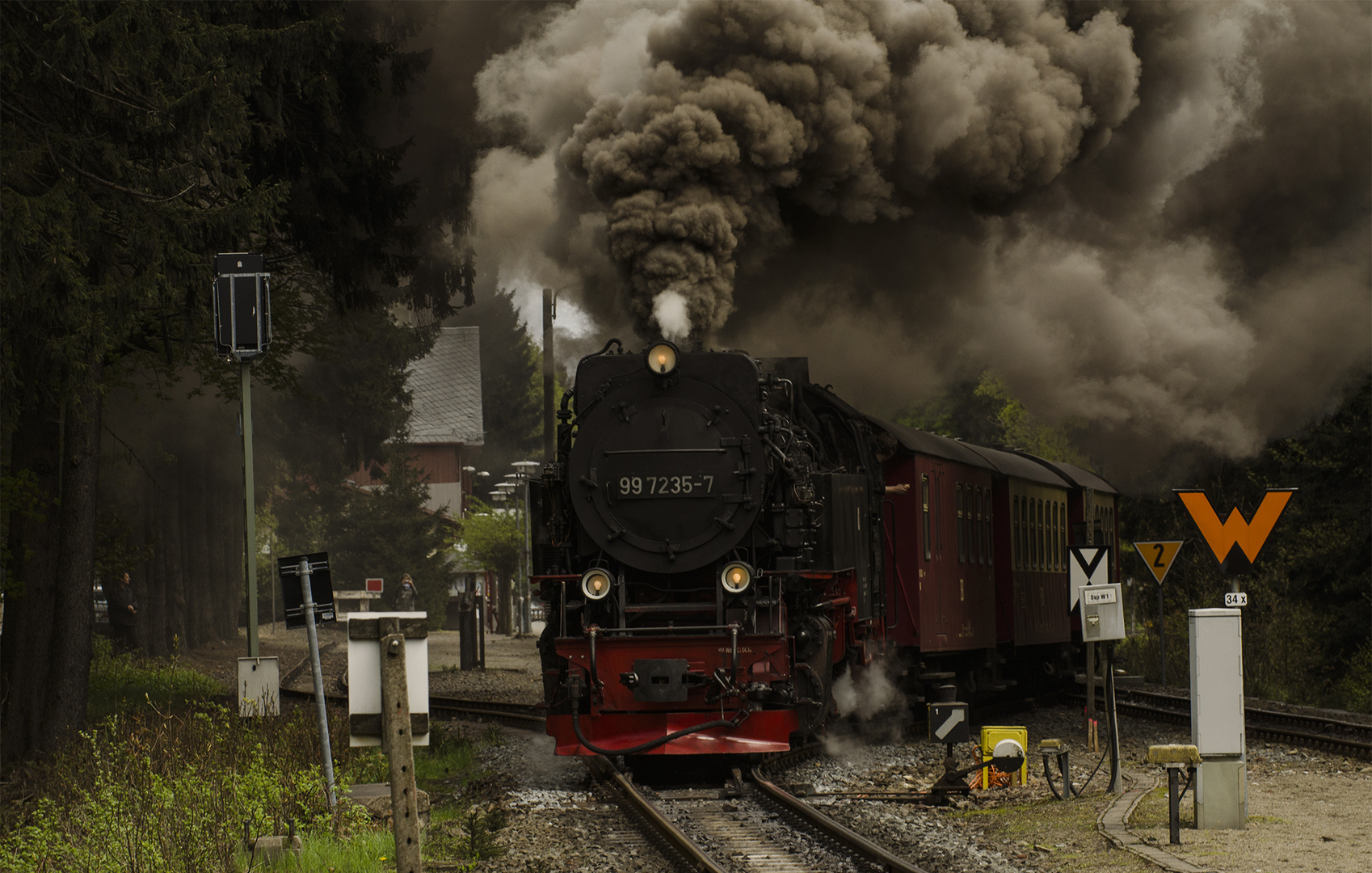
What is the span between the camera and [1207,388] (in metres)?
14.9

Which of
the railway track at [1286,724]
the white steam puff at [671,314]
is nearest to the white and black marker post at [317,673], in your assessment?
the white steam puff at [671,314]

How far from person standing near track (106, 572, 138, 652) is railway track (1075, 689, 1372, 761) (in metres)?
16.3

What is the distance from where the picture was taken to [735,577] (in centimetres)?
998

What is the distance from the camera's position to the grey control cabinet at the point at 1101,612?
9.66 metres

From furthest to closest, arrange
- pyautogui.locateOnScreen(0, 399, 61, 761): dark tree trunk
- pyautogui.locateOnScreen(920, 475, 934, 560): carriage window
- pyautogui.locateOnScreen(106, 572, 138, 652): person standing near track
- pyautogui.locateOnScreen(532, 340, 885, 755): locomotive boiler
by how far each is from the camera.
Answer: pyautogui.locateOnScreen(106, 572, 138, 652): person standing near track
pyautogui.locateOnScreen(0, 399, 61, 761): dark tree trunk
pyautogui.locateOnScreen(920, 475, 934, 560): carriage window
pyautogui.locateOnScreen(532, 340, 885, 755): locomotive boiler

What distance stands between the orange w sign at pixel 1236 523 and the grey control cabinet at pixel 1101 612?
0.89 m

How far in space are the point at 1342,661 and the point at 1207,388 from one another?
8960mm

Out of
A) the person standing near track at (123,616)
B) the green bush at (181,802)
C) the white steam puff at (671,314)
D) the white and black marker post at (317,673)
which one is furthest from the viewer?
the person standing near track at (123,616)

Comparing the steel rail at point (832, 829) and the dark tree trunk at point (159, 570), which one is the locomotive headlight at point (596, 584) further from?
the dark tree trunk at point (159, 570)

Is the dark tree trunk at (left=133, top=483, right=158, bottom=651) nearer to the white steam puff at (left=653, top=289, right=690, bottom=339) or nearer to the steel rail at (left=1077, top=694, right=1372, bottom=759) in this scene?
the white steam puff at (left=653, top=289, right=690, bottom=339)

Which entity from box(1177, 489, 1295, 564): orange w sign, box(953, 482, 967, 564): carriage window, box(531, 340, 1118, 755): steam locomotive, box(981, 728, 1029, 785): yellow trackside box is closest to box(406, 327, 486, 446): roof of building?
box(953, 482, 967, 564): carriage window

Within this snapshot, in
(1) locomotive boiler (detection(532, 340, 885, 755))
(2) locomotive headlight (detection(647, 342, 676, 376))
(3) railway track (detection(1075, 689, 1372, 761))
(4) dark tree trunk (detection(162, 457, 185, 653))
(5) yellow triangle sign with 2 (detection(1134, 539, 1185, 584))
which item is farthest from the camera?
(4) dark tree trunk (detection(162, 457, 185, 653))

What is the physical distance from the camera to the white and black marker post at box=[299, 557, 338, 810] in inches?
336

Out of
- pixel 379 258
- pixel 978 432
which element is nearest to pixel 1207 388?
pixel 379 258
